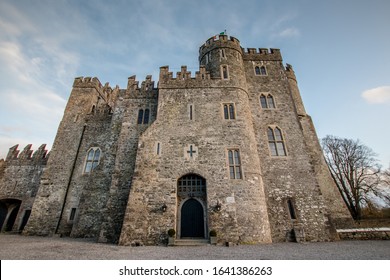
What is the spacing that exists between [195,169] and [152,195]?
10.1 ft

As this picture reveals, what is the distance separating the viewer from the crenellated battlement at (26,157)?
67.3 ft

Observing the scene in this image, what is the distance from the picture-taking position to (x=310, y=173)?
43.7ft

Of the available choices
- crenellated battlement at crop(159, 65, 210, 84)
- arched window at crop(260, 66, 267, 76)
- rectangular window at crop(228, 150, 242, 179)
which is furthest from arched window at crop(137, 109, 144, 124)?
arched window at crop(260, 66, 267, 76)

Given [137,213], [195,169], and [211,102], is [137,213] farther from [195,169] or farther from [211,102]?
[211,102]

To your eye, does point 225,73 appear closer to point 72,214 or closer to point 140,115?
point 140,115

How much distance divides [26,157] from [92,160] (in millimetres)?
9594

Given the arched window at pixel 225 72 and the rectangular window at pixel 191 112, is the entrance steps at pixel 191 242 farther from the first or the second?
the arched window at pixel 225 72

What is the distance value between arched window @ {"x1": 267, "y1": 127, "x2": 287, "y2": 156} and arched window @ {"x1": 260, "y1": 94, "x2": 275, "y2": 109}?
2.14 m

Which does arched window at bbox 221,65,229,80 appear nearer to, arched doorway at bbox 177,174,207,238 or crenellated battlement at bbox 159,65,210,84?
crenellated battlement at bbox 159,65,210,84

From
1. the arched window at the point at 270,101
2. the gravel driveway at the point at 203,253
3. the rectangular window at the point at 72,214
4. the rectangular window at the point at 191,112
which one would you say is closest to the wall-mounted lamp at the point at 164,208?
the gravel driveway at the point at 203,253

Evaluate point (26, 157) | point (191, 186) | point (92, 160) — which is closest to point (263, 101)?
point (191, 186)

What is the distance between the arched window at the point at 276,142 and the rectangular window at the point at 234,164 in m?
3.48

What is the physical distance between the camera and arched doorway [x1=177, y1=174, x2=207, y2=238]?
37.1 ft

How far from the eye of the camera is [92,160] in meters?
17.5
